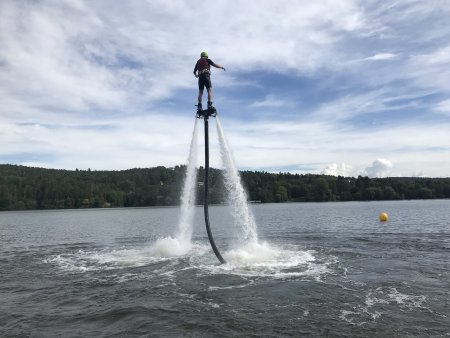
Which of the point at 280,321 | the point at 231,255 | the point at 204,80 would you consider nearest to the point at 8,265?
the point at 231,255

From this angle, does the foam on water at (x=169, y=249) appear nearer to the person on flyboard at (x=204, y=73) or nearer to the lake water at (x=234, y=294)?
the lake water at (x=234, y=294)

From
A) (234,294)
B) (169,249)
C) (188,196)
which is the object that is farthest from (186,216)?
(234,294)

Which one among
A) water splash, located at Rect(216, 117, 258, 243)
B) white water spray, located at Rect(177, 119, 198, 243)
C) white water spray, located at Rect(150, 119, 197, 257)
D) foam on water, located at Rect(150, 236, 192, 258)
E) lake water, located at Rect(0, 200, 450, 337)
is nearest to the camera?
lake water, located at Rect(0, 200, 450, 337)

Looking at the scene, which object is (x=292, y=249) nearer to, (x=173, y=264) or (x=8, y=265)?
(x=173, y=264)

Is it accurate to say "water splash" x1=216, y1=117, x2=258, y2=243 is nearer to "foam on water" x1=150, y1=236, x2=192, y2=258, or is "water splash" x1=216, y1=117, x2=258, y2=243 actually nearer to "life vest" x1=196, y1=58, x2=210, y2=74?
"life vest" x1=196, y1=58, x2=210, y2=74

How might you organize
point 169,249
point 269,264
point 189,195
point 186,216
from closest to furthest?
1. point 269,264
2. point 189,195
3. point 186,216
4. point 169,249

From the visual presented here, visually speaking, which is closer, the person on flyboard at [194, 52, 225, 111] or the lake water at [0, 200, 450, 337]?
the lake water at [0, 200, 450, 337]

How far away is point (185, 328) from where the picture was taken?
13.4 metres

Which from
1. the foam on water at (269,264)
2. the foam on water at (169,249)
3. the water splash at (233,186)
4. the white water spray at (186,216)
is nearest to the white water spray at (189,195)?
the white water spray at (186,216)

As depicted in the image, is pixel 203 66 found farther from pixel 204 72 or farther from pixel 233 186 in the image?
pixel 233 186

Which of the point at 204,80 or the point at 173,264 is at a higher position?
the point at 204,80

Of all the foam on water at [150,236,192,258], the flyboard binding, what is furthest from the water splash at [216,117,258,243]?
the foam on water at [150,236,192,258]

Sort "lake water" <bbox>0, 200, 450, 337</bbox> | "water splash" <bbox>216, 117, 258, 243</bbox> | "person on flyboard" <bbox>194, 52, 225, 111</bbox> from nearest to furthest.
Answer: "lake water" <bbox>0, 200, 450, 337</bbox> < "person on flyboard" <bbox>194, 52, 225, 111</bbox> < "water splash" <bbox>216, 117, 258, 243</bbox>

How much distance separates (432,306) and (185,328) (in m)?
9.04
